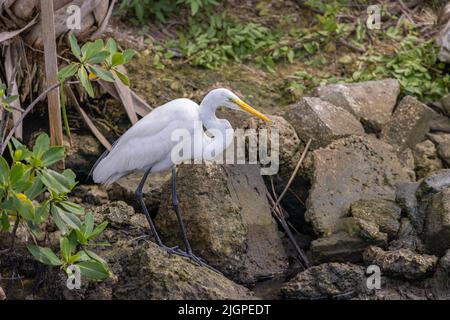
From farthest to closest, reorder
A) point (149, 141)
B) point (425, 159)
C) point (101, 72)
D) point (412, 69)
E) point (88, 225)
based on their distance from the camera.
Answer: point (412, 69) < point (425, 159) < point (149, 141) < point (101, 72) < point (88, 225)

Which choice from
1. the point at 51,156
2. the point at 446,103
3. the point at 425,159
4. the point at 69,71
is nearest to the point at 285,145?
the point at 425,159

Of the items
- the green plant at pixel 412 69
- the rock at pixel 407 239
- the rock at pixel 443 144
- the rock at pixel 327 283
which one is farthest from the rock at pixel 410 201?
the green plant at pixel 412 69

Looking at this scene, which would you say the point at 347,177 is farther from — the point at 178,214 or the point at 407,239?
the point at 178,214

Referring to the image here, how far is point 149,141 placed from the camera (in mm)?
6055

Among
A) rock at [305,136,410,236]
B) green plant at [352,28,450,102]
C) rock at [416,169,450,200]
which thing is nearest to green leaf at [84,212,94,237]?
rock at [305,136,410,236]

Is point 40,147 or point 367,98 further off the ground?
point 40,147

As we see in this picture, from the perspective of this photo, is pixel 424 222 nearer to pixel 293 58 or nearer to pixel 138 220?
pixel 138 220

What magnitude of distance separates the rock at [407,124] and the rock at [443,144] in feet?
0.38

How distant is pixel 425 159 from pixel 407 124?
0.99ft

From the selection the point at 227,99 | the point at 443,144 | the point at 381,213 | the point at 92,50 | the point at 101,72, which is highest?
the point at 92,50

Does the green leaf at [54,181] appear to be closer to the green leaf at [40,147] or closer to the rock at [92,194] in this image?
the green leaf at [40,147]

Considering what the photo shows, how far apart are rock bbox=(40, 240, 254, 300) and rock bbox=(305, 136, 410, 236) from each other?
99 centimetres
